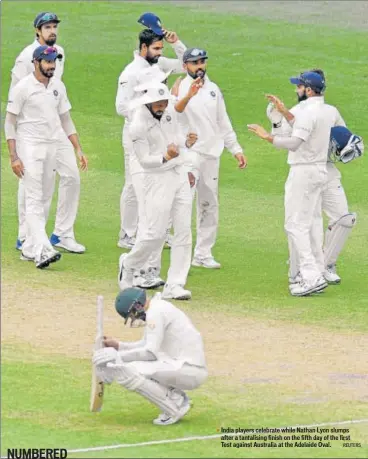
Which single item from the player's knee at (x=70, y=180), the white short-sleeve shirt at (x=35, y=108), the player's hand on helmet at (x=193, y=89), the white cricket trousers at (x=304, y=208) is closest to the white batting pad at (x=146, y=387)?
the player's hand on helmet at (x=193, y=89)

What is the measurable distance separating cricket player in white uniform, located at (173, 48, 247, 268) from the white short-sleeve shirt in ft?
4.69

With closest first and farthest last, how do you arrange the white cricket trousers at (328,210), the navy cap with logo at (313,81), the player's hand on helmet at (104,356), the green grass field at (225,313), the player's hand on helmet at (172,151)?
the player's hand on helmet at (104,356)
the green grass field at (225,313)
the player's hand on helmet at (172,151)
the navy cap with logo at (313,81)
the white cricket trousers at (328,210)

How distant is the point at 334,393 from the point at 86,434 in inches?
104

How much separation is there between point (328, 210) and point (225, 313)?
2.35 meters

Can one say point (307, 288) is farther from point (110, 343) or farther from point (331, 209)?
point (110, 343)

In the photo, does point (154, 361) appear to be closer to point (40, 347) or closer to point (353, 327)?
point (40, 347)

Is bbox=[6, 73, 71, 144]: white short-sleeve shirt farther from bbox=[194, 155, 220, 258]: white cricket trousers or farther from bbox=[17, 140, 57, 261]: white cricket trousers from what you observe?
bbox=[194, 155, 220, 258]: white cricket trousers

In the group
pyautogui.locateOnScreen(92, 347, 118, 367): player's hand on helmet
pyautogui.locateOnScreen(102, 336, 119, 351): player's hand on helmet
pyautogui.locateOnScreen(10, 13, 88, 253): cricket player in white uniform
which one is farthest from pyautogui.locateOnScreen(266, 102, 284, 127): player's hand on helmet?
pyautogui.locateOnScreen(92, 347, 118, 367): player's hand on helmet

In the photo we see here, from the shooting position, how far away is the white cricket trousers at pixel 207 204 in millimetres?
18609

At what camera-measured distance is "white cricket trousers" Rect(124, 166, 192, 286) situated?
16.6 m

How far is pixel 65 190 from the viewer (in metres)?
19.1

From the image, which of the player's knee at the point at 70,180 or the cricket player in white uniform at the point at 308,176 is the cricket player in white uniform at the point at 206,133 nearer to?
the cricket player in white uniform at the point at 308,176

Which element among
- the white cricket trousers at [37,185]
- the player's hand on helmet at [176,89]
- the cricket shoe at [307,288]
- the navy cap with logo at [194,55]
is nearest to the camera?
the cricket shoe at [307,288]

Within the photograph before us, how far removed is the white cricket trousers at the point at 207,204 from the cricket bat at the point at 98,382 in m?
6.42
